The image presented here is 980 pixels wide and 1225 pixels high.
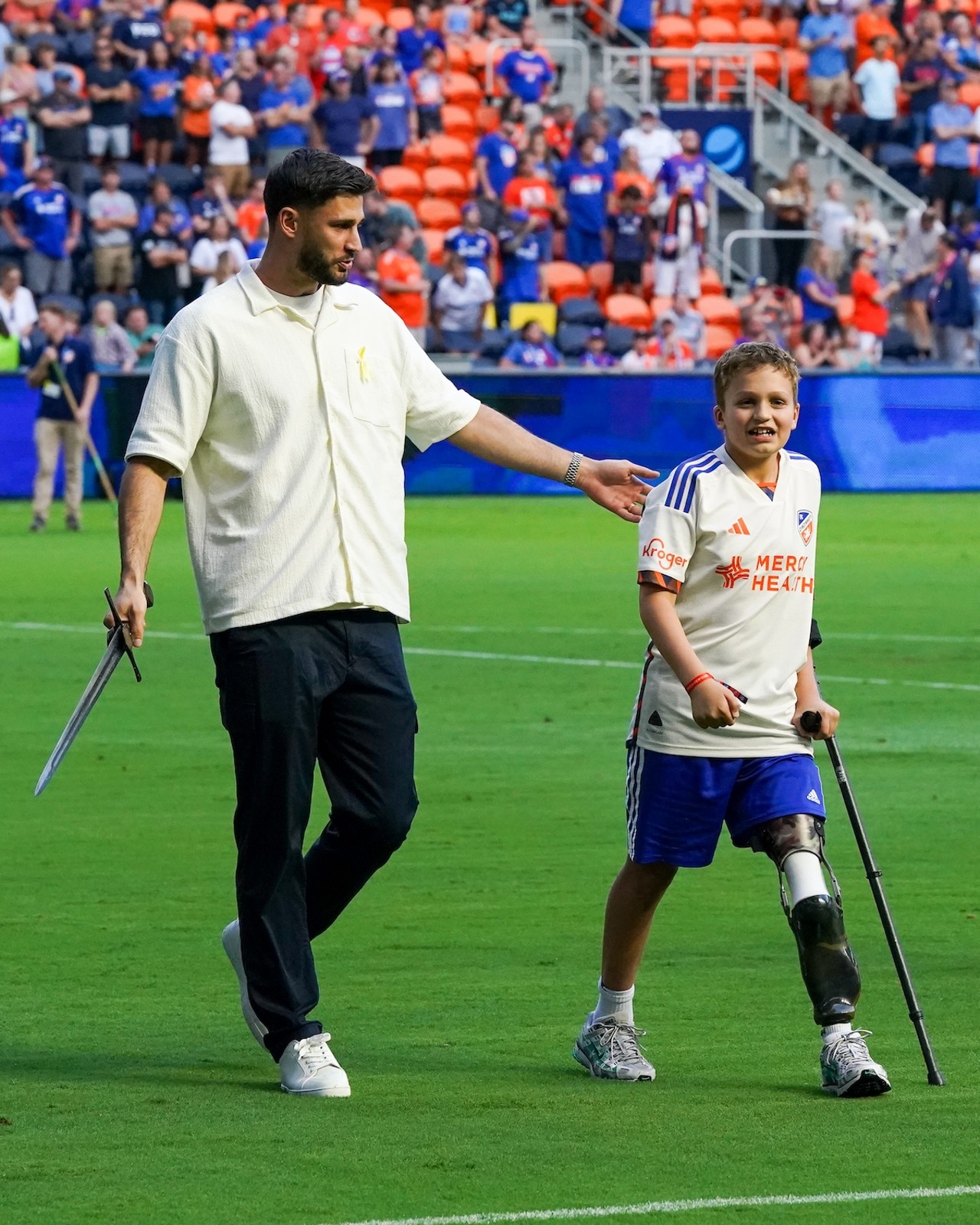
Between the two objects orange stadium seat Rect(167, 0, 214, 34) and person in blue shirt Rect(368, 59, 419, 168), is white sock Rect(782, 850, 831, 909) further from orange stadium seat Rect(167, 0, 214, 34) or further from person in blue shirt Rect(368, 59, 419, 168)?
orange stadium seat Rect(167, 0, 214, 34)

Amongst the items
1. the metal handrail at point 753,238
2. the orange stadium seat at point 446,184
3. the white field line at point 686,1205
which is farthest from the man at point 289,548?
the metal handrail at point 753,238

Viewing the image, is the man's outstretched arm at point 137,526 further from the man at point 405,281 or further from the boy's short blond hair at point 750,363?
the man at point 405,281

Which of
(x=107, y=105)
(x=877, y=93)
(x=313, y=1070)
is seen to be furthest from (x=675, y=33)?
(x=313, y=1070)

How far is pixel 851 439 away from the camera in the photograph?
28.9m

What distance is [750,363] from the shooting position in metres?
5.65

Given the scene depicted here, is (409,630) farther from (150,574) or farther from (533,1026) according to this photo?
(533,1026)

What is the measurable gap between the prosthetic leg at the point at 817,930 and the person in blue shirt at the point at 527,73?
93.9ft

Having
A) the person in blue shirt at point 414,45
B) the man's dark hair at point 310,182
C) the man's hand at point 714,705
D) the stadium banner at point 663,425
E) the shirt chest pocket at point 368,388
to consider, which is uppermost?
the person in blue shirt at point 414,45

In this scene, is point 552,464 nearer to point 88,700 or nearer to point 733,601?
point 733,601

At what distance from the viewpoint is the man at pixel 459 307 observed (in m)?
30.0

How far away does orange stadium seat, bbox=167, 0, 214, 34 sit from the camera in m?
32.2

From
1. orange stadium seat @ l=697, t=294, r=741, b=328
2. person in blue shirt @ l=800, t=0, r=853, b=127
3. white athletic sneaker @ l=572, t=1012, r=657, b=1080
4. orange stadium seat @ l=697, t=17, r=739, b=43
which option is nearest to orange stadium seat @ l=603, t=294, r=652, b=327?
orange stadium seat @ l=697, t=294, r=741, b=328

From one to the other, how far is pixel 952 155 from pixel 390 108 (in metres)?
8.52

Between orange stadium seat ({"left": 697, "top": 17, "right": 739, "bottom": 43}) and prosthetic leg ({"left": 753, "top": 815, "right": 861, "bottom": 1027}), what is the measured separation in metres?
33.6
